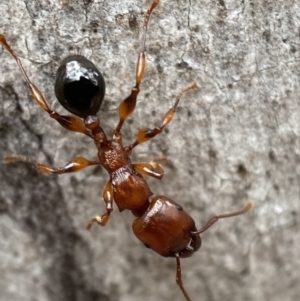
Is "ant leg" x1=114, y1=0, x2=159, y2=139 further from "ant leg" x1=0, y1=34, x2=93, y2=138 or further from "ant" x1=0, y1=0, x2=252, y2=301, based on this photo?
"ant leg" x1=0, y1=34, x2=93, y2=138

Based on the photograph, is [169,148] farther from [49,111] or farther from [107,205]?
[49,111]

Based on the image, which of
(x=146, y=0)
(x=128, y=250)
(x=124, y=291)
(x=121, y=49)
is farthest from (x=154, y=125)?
(x=124, y=291)

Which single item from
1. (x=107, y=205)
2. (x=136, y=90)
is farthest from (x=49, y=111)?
(x=107, y=205)

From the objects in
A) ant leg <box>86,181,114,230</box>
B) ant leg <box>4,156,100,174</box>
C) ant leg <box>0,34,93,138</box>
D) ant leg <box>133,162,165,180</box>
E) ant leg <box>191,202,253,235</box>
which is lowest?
ant leg <box>86,181,114,230</box>

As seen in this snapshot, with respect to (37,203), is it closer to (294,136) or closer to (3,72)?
(3,72)

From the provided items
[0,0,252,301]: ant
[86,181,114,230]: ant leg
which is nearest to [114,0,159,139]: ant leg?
[0,0,252,301]: ant

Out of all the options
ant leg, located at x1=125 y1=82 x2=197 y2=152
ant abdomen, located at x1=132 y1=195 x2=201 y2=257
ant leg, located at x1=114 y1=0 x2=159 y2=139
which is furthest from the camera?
ant abdomen, located at x1=132 y1=195 x2=201 y2=257

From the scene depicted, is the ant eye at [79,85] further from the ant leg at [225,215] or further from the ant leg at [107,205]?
the ant leg at [225,215]
